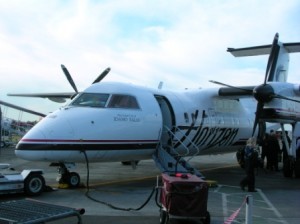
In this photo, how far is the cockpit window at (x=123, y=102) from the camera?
39.1ft

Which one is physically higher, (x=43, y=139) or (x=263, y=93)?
(x=263, y=93)

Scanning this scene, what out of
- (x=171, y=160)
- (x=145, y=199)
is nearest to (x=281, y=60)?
(x=171, y=160)

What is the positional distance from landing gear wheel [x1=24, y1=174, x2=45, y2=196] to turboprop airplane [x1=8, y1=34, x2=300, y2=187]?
557mm

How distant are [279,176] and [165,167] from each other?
21.0 ft

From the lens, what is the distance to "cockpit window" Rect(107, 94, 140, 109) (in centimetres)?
1193

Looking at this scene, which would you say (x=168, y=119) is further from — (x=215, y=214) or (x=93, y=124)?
(x=215, y=214)

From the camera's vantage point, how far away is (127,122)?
11.7 m

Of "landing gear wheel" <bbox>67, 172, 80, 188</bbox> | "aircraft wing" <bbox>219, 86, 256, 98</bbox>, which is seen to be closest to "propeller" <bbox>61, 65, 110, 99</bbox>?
"aircraft wing" <bbox>219, 86, 256, 98</bbox>

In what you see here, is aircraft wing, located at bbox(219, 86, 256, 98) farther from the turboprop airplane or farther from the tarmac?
the tarmac

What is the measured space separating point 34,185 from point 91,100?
2953 mm

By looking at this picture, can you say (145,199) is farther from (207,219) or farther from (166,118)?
(166,118)

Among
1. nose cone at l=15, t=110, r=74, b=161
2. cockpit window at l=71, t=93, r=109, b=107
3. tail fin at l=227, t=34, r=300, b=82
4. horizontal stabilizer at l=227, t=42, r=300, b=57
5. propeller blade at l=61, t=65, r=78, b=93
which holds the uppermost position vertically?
horizontal stabilizer at l=227, t=42, r=300, b=57

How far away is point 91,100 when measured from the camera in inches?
467

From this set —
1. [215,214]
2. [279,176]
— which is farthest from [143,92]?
[279,176]
